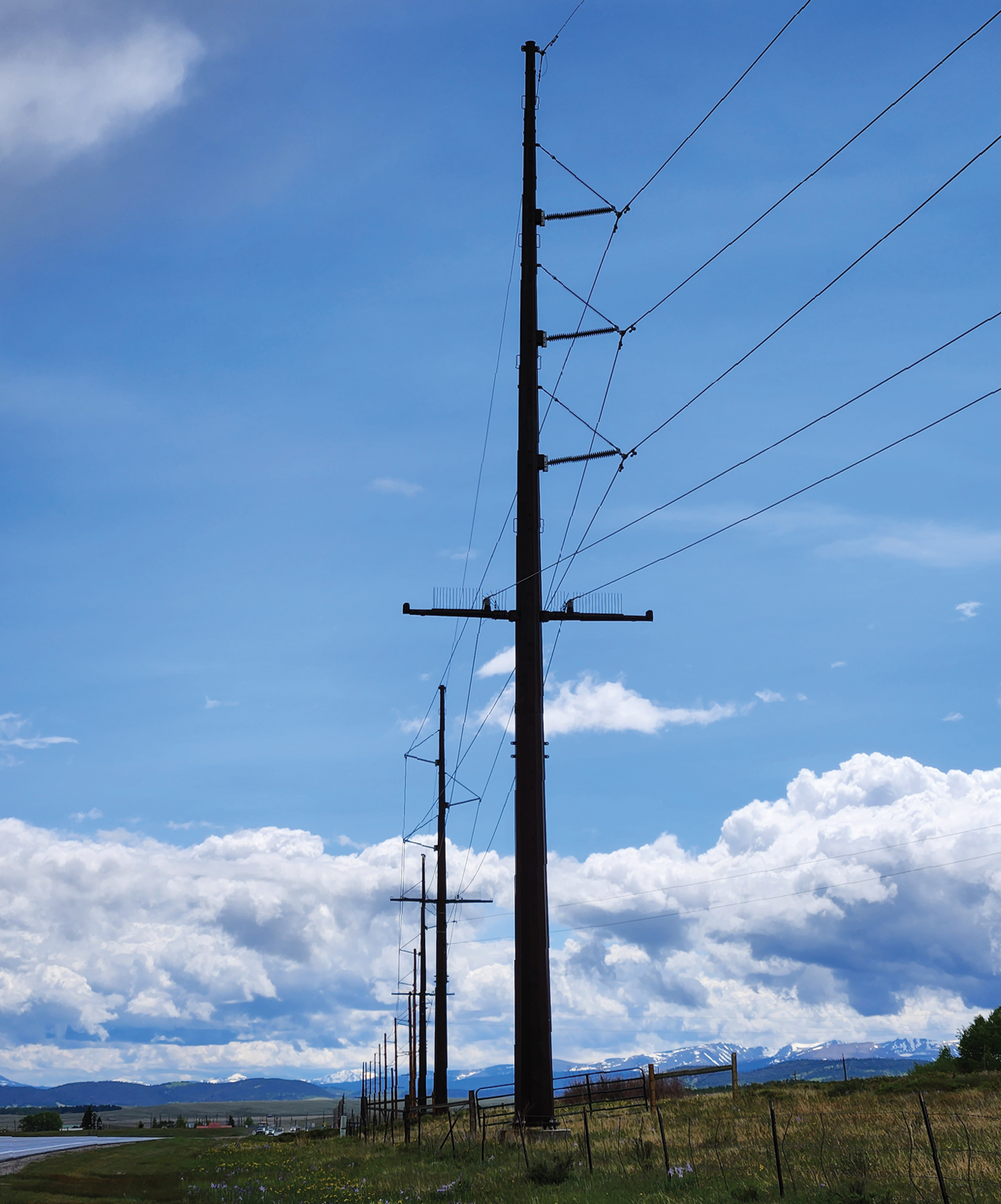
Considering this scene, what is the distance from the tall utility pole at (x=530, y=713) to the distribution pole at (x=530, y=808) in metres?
0.02

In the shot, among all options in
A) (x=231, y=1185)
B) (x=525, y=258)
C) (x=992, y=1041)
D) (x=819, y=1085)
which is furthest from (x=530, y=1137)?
(x=992, y=1041)

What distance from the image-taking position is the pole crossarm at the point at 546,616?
25.2 metres

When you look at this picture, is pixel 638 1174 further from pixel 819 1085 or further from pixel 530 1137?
pixel 819 1085

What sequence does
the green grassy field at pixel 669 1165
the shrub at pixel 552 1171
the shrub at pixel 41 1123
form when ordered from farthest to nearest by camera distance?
the shrub at pixel 41 1123 → the shrub at pixel 552 1171 → the green grassy field at pixel 669 1165

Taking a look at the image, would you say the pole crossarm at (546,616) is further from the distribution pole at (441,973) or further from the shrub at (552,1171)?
the distribution pole at (441,973)

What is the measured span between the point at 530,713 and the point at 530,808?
2064 mm

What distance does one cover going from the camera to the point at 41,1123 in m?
114

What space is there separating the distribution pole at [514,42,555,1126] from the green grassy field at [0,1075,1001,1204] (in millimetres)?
1490

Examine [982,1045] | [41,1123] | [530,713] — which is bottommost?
[41,1123]

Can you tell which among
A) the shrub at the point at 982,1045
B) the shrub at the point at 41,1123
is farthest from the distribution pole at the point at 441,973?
the shrub at the point at 41,1123

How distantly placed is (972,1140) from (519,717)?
11.3 meters

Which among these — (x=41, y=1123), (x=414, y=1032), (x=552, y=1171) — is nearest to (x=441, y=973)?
(x=414, y=1032)

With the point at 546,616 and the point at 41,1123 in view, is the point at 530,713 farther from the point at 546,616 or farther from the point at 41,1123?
the point at 41,1123

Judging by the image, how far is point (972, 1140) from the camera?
16.5 metres
